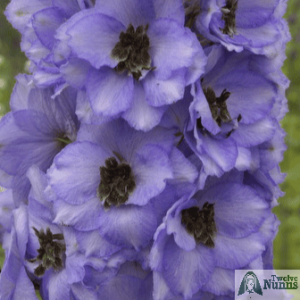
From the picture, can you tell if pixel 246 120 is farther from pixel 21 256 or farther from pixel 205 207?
pixel 21 256

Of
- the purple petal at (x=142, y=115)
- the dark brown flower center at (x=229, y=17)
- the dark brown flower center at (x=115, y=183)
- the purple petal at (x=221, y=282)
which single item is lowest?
the purple petal at (x=221, y=282)

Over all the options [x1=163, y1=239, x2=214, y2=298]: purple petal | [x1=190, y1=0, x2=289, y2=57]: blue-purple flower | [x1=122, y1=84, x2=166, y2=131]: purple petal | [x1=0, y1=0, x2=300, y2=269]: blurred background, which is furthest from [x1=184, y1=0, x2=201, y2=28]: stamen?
[x1=0, y1=0, x2=300, y2=269]: blurred background

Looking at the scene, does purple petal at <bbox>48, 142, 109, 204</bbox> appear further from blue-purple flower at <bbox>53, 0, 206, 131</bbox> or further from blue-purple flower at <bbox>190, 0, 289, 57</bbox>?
blue-purple flower at <bbox>190, 0, 289, 57</bbox>

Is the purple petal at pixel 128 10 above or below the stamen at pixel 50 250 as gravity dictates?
above

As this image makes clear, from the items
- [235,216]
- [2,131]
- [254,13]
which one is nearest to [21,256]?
[2,131]

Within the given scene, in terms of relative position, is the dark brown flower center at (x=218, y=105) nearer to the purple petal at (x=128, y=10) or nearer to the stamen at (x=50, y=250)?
the purple petal at (x=128, y=10)

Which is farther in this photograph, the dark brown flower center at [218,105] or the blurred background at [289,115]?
the blurred background at [289,115]

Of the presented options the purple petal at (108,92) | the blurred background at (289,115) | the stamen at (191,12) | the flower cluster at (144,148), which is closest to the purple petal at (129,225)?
the flower cluster at (144,148)

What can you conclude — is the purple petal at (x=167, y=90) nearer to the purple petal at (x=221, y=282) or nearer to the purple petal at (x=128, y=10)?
the purple petal at (x=128, y=10)
